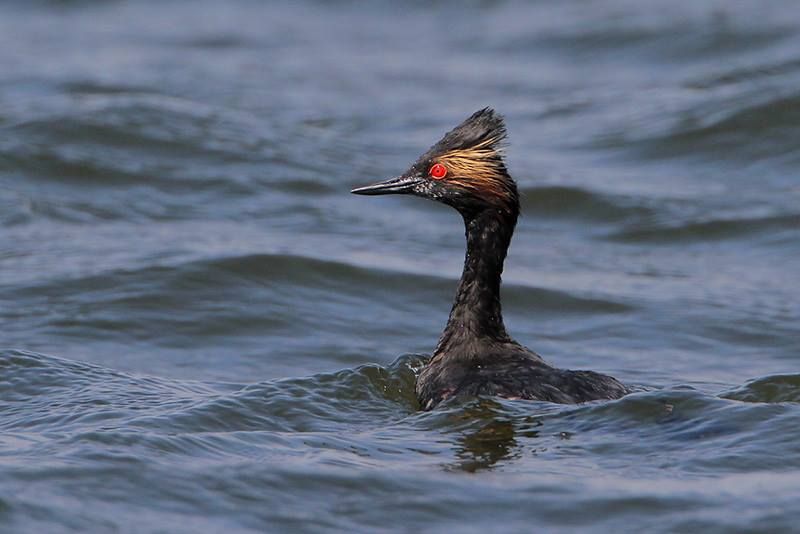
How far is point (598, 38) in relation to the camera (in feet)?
64.5

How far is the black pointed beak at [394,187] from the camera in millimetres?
8305

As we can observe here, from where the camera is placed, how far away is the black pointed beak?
327 inches

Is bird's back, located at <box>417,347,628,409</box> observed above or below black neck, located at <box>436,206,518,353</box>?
below

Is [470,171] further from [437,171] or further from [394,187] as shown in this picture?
[394,187]

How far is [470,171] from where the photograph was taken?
8.12 m

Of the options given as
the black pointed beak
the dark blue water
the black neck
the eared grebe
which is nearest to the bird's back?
the eared grebe

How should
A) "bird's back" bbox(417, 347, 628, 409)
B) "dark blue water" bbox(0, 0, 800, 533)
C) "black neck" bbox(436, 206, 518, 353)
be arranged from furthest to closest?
"black neck" bbox(436, 206, 518, 353) < "bird's back" bbox(417, 347, 628, 409) < "dark blue water" bbox(0, 0, 800, 533)

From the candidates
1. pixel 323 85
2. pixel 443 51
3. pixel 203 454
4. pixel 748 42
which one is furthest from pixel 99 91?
pixel 203 454

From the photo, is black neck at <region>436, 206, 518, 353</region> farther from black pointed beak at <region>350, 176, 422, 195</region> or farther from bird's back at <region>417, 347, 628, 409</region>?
black pointed beak at <region>350, 176, 422, 195</region>

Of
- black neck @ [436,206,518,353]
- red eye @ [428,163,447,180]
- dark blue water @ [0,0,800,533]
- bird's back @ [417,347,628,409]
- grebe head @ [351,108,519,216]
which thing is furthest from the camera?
black neck @ [436,206,518,353]

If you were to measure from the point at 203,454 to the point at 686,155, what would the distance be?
30.1 feet

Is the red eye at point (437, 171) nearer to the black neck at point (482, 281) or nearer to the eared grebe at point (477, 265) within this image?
the eared grebe at point (477, 265)

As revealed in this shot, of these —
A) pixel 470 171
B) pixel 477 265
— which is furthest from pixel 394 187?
pixel 477 265

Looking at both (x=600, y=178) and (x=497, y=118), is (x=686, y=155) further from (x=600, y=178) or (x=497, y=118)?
(x=497, y=118)
